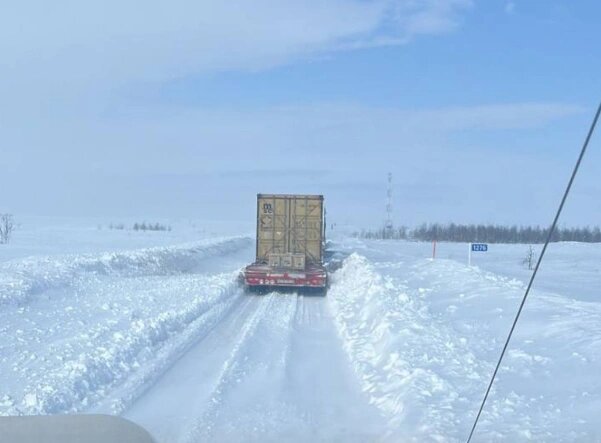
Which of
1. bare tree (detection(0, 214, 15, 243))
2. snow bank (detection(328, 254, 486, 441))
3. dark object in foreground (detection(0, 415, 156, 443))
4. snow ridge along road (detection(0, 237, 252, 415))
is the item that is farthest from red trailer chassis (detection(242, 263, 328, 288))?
bare tree (detection(0, 214, 15, 243))

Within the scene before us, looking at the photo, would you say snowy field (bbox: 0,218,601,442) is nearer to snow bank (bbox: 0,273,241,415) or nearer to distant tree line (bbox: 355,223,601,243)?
snow bank (bbox: 0,273,241,415)

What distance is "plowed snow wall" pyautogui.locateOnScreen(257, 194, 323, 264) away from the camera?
3153 cm

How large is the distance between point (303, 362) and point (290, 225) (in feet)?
61.1

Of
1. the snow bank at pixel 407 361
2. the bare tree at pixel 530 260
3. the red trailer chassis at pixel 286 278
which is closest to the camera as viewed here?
the snow bank at pixel 407 361

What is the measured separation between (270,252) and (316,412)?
22009 millimetres

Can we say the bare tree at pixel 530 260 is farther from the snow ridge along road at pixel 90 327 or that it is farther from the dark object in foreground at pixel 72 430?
the dark object in foreground at pixel 72 430

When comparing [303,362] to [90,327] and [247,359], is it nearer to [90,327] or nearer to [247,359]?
[247,359]

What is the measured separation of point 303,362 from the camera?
13.3 meters

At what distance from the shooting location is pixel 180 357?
1370 centimetres

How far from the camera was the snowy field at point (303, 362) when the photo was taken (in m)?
9.06

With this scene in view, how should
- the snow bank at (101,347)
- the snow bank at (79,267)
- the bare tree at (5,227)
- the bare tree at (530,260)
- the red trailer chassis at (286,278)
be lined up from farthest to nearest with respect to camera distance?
the bare tree at (5,227), the bare tree at (530,260), the red trailer chassis at (286,278), the snow bank at (79,267), the snow bank at (101,347)

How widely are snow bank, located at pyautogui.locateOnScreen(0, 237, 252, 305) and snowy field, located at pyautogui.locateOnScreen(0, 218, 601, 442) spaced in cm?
14

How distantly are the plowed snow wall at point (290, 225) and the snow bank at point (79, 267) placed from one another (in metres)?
5.09

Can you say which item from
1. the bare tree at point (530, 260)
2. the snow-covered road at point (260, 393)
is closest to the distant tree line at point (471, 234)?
the bare tree at point (530, 260)
